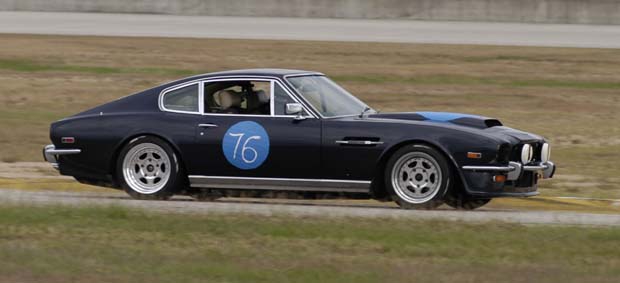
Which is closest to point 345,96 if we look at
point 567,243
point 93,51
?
point 567,243

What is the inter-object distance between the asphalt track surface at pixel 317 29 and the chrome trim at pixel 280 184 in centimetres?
1870

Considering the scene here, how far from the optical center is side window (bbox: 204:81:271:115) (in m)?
11.5

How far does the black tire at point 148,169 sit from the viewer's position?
1146 cm

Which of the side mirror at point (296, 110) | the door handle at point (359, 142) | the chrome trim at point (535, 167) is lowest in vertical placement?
the chrome trim at point (535, 167)

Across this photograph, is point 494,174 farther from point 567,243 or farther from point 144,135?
point 144,135

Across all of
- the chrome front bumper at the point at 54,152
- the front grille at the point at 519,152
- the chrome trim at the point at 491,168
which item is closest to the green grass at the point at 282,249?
the chrome trim at the point at 491,168

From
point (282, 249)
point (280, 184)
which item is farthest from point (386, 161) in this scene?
point (282, 249)

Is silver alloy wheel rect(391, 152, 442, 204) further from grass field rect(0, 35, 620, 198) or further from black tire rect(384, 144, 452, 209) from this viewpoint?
grass field rect(0, 35, 620, 198)

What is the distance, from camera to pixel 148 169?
11.6 m

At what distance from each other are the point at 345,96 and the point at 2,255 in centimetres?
438

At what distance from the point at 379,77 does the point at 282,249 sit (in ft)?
53.2

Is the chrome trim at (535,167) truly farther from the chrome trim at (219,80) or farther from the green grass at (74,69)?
the green grass at (74,69)

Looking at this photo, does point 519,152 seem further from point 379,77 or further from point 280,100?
point 379,77

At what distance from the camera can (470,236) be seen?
30.0 ft
